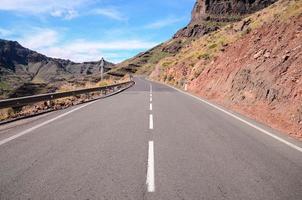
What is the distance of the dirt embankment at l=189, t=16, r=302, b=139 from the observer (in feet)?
44.6

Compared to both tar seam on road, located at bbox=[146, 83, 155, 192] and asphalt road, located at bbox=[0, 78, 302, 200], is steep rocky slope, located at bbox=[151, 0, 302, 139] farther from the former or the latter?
tar seam on road, located at bbox=[146, 83, 155, 192]

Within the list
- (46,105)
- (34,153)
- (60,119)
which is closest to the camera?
(34,153)

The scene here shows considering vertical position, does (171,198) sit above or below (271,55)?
below

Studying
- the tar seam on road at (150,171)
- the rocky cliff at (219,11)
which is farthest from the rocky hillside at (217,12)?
the tar seam on road at (150,171)

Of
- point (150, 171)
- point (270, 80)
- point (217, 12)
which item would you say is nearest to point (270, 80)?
point (270, 80)

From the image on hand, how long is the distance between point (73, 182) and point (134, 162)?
4.99 ft

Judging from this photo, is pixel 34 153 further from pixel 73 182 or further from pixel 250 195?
pixel 250 195

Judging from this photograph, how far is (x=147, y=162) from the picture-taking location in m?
6.78

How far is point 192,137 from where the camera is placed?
9.37 m

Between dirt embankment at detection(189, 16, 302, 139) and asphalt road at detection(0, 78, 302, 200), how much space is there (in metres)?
2.78

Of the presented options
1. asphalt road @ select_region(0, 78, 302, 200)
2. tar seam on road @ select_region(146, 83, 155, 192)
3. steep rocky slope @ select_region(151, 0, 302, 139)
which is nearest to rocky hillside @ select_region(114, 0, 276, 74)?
steep rocky slope @ select_region(151, 0, 302, 139)

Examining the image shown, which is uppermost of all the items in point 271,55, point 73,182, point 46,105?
point 271,55

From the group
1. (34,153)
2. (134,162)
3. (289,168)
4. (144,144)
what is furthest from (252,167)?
(34,153)

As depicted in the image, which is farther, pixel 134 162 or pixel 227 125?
pixel 227 125
